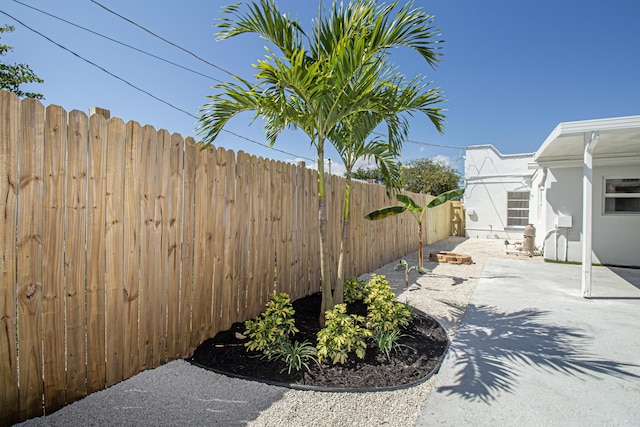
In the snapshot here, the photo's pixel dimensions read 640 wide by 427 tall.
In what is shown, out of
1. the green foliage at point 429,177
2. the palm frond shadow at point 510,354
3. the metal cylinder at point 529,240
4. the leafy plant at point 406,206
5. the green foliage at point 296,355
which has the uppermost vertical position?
the green foliage at point 429,177

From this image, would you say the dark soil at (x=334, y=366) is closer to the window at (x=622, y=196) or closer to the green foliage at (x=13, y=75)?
the window at (x=622, y=196)

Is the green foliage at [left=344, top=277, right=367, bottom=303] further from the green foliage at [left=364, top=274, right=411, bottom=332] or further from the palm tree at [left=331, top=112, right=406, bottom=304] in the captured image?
the green foliage at [left=364, top=274, right=411, bottom=332]

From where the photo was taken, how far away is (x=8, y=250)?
188cm

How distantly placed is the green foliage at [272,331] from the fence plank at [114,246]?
1.10m

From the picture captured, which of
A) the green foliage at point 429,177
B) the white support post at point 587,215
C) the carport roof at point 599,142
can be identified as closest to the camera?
the carport roof at point 599,142

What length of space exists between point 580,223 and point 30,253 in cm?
1140

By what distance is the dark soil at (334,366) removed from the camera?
8.73ft

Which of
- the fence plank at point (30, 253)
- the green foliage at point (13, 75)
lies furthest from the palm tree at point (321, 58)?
the green foliage at point (13, 75)

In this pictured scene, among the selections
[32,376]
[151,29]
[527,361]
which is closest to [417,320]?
[527,361]

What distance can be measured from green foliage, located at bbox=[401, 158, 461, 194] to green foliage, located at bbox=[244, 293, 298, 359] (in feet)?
70.0

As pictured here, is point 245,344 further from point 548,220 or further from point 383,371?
point 548,220

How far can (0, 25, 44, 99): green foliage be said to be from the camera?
830 cm

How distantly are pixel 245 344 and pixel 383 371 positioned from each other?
1.34m

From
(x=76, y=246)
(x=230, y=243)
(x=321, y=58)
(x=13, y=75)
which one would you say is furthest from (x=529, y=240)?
(x=13, y=75)
